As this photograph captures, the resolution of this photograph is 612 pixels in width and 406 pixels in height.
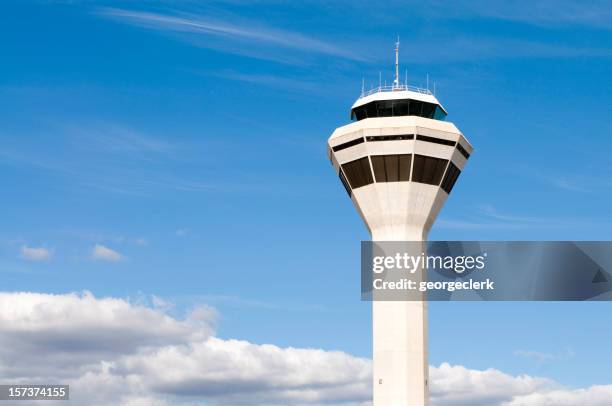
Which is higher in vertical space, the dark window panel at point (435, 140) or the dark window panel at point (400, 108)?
the dark window panel at point (400, 108)

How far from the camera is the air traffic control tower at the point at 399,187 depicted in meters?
66.8

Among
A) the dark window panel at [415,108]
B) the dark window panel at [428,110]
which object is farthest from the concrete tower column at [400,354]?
the dark window panel at [428,110]

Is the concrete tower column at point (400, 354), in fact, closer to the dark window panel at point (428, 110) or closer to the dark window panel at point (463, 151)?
the dark window panel at point (463, 151)

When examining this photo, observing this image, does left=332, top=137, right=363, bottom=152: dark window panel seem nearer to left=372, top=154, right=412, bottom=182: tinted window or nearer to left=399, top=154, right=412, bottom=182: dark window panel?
left=372, top=154, right=412, bottom=182: tinted window

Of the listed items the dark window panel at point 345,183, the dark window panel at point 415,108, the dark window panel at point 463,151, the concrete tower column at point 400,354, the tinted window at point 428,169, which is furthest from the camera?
the dark window panel at point 415,108

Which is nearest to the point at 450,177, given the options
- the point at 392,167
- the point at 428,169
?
the point at 428,169

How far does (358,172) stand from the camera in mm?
70688

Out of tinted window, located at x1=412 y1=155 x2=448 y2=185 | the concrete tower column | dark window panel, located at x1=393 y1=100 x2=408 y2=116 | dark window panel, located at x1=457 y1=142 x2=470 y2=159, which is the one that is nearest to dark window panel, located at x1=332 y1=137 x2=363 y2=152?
dark window panel, located at x1=393 y1=100 x2=408 y2=116

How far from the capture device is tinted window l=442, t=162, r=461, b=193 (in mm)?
70688

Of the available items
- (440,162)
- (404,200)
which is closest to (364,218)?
(404,200)

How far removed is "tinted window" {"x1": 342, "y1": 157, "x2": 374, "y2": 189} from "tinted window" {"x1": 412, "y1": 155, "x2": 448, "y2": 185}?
4141 mm

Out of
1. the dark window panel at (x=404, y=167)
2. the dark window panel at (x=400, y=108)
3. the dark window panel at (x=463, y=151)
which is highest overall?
the dark window panel at (x=400, y=108)

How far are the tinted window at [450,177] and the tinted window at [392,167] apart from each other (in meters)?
4.22

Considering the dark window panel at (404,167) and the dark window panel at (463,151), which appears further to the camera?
the dark window panel at (463,151)
